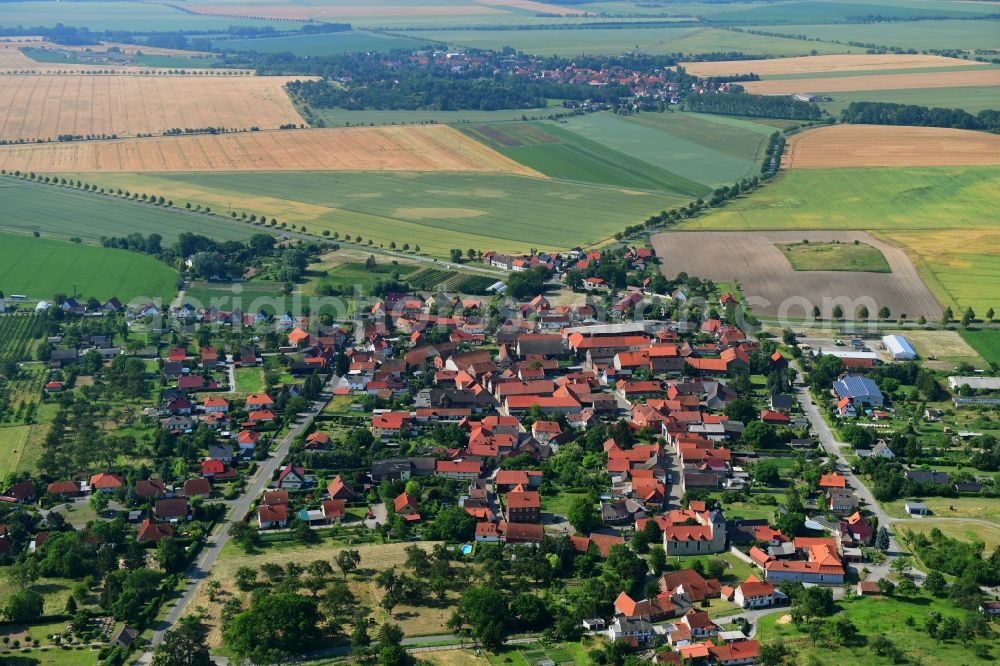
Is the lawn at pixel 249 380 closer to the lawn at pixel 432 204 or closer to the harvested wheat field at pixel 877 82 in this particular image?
the lawn at pixel 432 204

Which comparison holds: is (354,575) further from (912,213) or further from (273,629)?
(912,213)

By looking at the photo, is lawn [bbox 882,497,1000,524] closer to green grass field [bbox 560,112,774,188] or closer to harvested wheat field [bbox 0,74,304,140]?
green grass field [bbox 560,112,774,188]

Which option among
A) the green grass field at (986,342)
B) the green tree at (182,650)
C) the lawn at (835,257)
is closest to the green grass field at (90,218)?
the lawn at (835,257)

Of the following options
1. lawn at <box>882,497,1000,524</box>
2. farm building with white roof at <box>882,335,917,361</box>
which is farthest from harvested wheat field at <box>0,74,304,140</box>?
lawn at <box>882,497,1000,524</box>

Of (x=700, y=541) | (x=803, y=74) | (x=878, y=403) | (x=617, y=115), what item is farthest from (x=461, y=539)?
(x=803, y=74)

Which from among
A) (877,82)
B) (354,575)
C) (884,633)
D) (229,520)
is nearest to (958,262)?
(884,633)

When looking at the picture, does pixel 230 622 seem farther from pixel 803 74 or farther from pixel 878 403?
pixel 803 74
